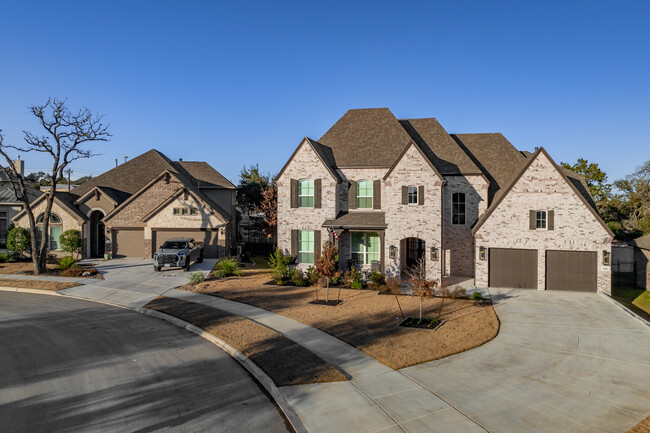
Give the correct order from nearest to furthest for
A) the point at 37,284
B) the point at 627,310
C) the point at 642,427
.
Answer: the point at 642,427, the point at 627,310, the point at 37,284

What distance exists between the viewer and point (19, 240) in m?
29.1

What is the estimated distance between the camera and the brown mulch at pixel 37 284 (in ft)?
69.6

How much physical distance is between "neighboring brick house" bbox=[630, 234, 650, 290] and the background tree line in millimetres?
14060

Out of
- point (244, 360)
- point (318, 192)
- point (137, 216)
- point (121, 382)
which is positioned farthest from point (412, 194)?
point (137, 216)

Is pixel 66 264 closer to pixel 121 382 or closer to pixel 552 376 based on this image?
pixel 121 382

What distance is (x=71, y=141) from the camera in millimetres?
25172

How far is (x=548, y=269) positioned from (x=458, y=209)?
614 centimetres

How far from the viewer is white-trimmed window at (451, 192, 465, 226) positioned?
24.9 metres

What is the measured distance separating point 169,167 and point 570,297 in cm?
3204

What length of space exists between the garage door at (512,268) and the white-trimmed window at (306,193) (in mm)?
10929

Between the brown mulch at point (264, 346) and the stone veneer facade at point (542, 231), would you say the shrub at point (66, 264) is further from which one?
the stone veneer facade at point (542, 231)

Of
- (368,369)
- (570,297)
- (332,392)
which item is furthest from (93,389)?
(570,297)

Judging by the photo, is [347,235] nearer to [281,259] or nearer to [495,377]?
[281,259]

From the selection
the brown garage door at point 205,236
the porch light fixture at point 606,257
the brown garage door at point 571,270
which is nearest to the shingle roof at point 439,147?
the brown garage door at point 571,270
